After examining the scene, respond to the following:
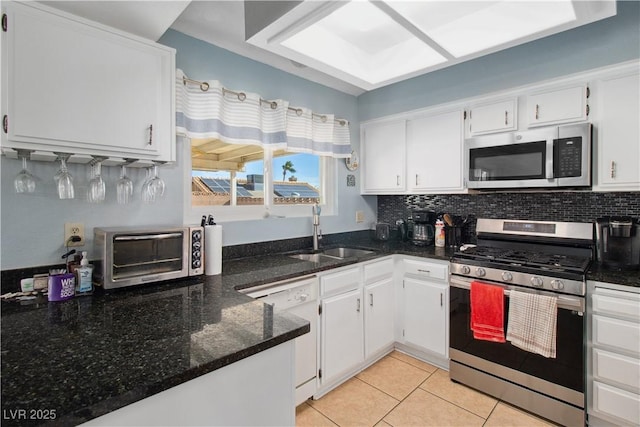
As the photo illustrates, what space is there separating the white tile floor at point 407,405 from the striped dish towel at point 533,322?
46cm

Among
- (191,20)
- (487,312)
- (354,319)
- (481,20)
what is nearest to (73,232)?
(191,20)

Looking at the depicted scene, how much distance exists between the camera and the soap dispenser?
146 cm

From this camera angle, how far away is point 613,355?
1685 mm

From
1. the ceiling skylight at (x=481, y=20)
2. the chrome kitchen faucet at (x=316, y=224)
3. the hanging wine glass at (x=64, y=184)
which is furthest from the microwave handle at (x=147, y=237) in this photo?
the ceiling skylight at (x=481, y=20)

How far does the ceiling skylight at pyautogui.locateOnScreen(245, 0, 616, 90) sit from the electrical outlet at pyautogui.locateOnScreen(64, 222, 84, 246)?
4.22 ft

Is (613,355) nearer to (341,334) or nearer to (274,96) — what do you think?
(341,334)

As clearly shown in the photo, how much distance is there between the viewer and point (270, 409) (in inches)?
41.9

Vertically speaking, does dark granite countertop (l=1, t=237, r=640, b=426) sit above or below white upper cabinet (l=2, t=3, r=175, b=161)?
below

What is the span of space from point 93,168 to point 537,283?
8.39 ft

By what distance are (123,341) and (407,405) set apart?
1768 mm

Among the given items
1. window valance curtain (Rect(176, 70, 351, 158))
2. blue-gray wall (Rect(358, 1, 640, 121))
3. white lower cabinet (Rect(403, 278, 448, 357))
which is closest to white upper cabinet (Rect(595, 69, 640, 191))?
blue-gray wall (Rect(358, 1, 640, 121))

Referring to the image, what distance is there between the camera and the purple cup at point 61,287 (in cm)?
138

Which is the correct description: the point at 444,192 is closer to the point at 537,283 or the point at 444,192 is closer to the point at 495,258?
the point at 495,258

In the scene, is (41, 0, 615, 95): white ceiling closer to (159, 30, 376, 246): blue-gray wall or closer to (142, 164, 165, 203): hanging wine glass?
A: (159, 30, 376, 246): blue-gray wall
